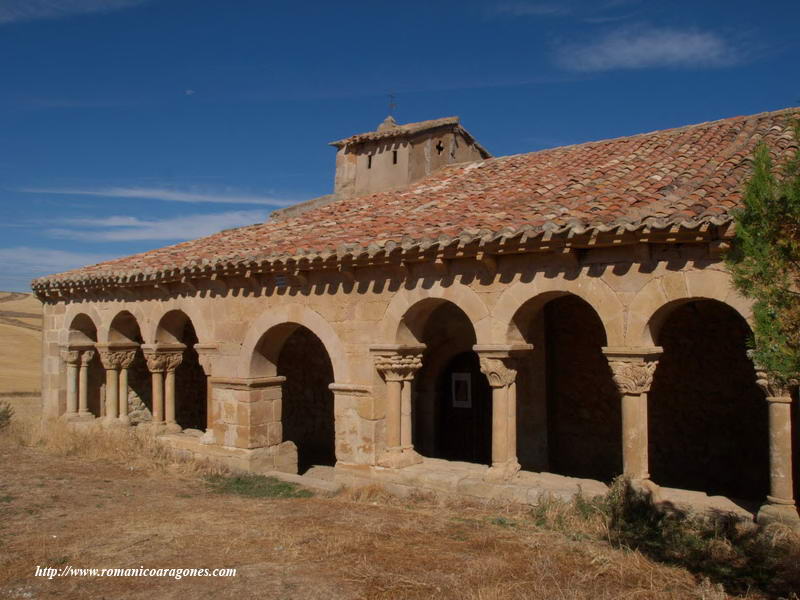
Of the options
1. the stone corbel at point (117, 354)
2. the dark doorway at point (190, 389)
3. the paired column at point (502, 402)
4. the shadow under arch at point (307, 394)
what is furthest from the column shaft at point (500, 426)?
the dark doorway at point (190, 389)

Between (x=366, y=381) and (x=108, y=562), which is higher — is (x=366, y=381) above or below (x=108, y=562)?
above

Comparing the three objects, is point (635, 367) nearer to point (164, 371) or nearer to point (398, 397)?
point (398, 397)

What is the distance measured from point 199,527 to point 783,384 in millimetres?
5463

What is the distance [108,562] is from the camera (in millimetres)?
6082

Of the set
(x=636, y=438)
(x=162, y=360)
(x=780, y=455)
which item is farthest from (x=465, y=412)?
(x=780, y=455)

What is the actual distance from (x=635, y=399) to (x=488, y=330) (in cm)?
178

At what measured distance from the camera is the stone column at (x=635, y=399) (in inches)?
286

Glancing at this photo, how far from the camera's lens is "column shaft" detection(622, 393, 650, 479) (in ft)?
23.9

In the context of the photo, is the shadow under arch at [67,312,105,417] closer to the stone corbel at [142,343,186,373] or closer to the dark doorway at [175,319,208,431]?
the dark doorway at [175,319,208,431]

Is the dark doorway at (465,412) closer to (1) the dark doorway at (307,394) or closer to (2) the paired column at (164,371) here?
(1) the dark doorway at (307,394)

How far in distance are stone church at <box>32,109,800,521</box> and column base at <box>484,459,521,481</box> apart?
0.09 ft

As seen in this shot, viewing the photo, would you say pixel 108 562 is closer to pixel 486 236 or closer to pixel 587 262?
pixel 486 236

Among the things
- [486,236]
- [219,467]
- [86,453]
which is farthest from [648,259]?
[86,453]

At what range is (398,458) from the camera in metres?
8.99
